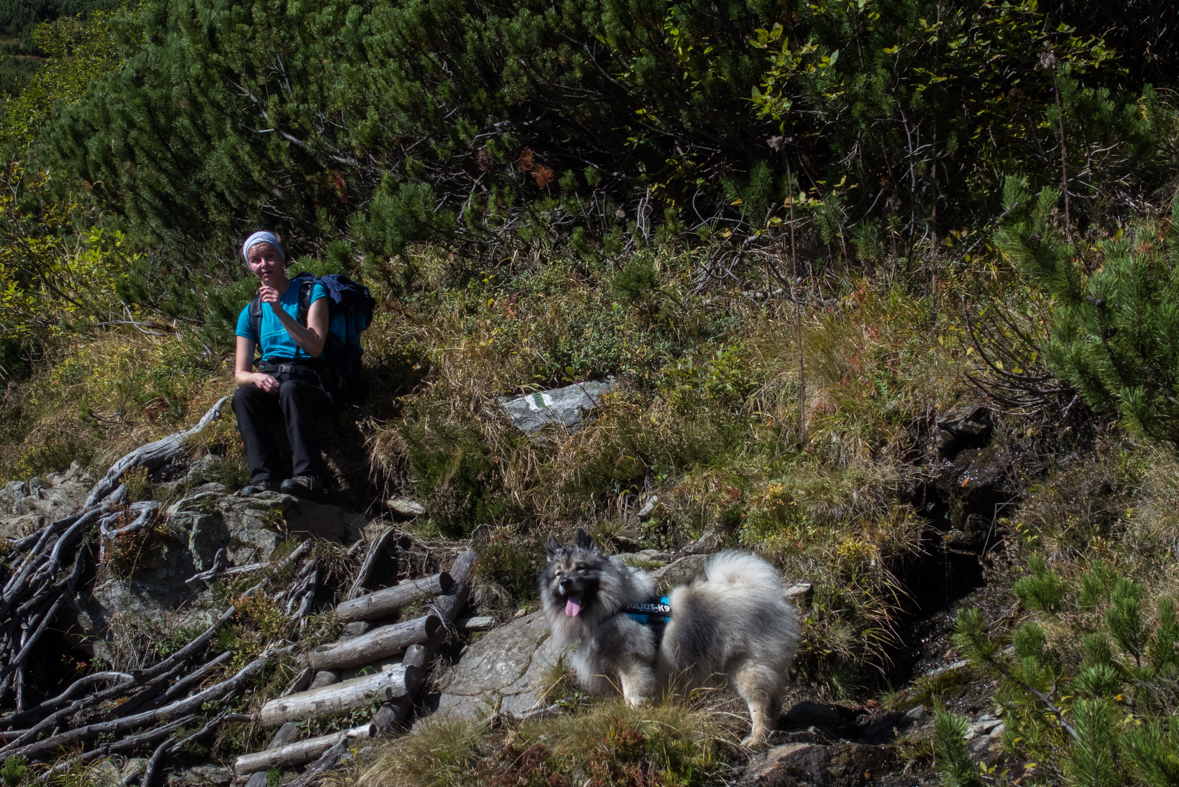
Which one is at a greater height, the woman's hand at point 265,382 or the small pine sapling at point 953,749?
the woman's hand at point 265,382

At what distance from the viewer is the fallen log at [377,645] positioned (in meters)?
5.04

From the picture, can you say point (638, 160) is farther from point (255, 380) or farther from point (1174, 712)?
point (1174, 712)

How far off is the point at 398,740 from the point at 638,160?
5753mm

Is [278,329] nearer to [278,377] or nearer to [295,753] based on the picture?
[278,377]

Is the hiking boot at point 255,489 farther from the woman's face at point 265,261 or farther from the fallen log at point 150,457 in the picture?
the woman's face at point 265,261

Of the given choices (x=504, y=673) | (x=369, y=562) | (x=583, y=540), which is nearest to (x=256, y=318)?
(x=369, y=562)

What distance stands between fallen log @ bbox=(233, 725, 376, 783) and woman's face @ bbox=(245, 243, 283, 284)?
3.31m

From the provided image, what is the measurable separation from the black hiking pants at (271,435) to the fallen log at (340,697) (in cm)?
168

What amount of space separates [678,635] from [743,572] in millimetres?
478

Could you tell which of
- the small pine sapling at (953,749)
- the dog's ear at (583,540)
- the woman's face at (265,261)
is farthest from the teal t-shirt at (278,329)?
the small pine sapling at (953,749)

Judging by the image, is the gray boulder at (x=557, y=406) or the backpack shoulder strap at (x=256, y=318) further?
the gray boulder at (x=557, y=406)

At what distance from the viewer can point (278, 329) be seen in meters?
6.24

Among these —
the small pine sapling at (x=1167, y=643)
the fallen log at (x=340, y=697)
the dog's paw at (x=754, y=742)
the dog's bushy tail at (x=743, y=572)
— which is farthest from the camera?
the fallen log at (x=340, y=697)

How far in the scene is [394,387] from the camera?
6.97 meters
